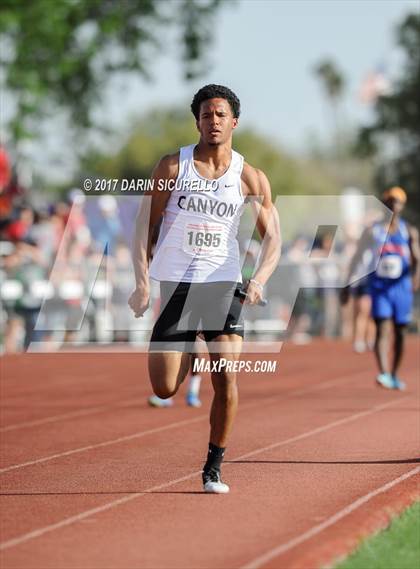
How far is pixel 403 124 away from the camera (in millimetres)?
49094

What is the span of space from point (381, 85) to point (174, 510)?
44.2 m

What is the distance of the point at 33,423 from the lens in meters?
13.7

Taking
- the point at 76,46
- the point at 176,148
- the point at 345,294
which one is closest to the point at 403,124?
the point at 76,46

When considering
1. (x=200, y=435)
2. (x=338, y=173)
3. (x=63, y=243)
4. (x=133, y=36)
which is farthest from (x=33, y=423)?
(x=338, y=173)

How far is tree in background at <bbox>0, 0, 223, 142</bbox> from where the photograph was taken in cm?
3466

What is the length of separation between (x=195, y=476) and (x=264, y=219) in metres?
1.93

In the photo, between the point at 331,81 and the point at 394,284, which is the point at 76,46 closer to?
the point at 394,284

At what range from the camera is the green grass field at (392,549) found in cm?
635

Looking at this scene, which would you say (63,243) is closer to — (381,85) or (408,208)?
(408,208)

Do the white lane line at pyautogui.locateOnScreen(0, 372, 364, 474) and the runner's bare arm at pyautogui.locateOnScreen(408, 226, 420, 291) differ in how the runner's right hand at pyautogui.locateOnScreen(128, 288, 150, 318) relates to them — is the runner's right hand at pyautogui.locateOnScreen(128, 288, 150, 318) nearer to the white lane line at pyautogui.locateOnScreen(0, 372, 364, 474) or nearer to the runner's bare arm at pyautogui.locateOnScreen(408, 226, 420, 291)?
the white lane line at pyautogui.locateOnScreen(0, 372, 364, 474)

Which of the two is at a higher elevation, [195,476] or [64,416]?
[64,416]

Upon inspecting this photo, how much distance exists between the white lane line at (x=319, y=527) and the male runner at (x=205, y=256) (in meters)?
0.90

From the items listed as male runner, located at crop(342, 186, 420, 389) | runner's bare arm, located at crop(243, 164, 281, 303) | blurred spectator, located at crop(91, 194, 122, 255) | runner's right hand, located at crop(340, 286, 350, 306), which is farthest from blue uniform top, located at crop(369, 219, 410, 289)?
runner's bare arm, located at crop(243, 164, 281, 303)

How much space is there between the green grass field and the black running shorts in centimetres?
165
